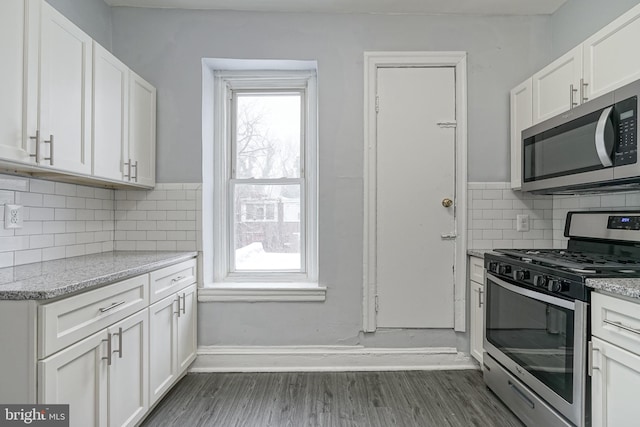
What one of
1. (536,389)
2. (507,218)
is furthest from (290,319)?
(507,218)

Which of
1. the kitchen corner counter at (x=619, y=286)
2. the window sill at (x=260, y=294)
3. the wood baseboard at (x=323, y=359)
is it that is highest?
the kitchen corner counter at (x=619, y=286)

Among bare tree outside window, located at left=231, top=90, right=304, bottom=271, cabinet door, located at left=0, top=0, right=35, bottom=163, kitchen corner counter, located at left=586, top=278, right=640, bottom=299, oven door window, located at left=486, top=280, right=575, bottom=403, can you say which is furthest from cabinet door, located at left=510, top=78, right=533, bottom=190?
cabinet door, located at left=0, top=0, right=35, bottom=163

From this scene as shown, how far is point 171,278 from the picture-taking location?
214 centimetres

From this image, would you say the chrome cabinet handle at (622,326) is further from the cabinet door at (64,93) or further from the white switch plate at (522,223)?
the cabinet door at (64,93)

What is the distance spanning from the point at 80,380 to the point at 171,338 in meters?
0.79

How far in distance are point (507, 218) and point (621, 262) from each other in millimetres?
921

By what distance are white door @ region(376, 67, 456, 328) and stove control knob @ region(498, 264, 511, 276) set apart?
53 cm

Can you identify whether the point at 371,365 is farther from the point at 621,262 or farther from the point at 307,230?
the point at 621,262

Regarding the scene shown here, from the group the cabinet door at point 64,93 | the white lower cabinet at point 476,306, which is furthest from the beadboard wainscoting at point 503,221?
the cabinet door at point 64,93

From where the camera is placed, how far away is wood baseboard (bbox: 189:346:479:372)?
254cm

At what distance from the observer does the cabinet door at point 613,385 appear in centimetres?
126

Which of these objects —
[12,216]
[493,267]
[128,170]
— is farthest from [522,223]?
[12,216]

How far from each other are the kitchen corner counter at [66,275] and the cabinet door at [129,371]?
24cm

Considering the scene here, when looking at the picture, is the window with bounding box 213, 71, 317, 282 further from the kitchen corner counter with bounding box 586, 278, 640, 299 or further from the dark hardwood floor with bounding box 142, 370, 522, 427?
the kitchen corner counter with bounding box 586, 278, 640, 299
